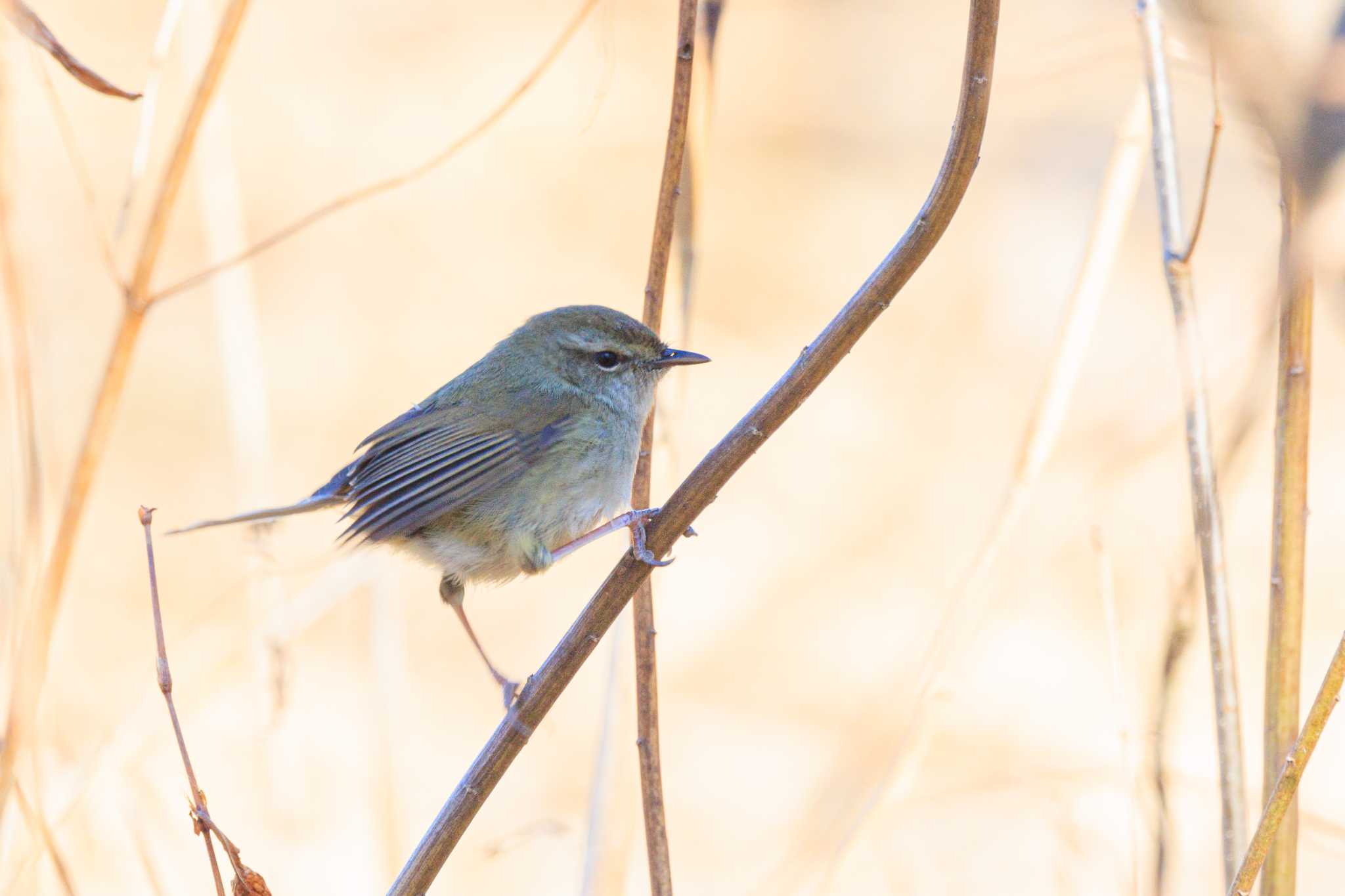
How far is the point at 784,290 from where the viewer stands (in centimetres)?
737

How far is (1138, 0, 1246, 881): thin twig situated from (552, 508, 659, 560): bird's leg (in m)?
0.92

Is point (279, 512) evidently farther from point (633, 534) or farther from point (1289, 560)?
point (1289, 560)

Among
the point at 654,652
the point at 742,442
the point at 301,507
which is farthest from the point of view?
the point at 301,507

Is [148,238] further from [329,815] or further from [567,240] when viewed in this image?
[567,240]

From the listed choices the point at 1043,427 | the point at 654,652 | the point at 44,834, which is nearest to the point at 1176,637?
the point at 1043,427

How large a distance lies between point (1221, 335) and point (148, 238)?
270 cm

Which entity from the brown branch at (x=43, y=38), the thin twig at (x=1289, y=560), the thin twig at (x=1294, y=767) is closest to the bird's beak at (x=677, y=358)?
the thin twig at (x=1289, y=560)

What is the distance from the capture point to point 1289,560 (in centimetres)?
191

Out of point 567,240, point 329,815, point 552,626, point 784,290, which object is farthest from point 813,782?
point 567,240

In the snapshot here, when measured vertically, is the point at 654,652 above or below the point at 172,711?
below

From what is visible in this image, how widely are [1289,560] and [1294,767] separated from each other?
406 mm

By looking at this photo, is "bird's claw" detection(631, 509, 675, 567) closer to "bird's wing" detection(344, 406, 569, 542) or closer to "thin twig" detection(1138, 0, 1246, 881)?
"thin twig" detection(1138, 0, 1246, 881)

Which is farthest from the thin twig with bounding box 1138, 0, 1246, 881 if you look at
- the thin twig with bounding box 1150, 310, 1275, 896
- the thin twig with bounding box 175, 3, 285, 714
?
the thin twig with bounding box 175, 3, 285, 714

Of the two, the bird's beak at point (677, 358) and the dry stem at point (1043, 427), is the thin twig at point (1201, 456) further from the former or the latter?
the bird's beak at point (677, 358)
